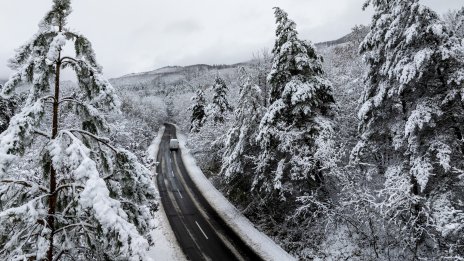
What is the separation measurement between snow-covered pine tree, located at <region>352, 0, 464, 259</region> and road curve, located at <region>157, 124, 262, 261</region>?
7920 millimetres

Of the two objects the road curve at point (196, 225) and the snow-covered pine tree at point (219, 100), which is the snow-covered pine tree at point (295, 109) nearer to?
the road curve at point (196, 225)

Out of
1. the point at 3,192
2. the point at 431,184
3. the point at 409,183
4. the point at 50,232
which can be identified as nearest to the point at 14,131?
the point at 3,192

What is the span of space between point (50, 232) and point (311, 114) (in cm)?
1469

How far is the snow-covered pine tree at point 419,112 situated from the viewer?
447 inches

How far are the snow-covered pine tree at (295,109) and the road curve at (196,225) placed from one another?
13.0 feet

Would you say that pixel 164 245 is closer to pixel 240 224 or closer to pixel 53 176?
pixel 240 224

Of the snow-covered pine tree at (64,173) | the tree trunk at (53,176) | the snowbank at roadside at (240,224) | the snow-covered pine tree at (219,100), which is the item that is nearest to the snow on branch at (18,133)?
the snow-covered pine tree at (64,173)

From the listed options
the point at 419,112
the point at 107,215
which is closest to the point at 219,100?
the point at 419,112

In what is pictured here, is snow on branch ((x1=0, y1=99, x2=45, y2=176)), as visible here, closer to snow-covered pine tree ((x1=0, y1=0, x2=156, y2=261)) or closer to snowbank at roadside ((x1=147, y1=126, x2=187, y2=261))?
snow-covered pine tree ((x1=0, y1=0, x2=156, y2=261))

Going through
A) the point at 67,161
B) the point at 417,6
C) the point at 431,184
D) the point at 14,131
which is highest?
the point at 417,6

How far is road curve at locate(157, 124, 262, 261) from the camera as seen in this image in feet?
57.5

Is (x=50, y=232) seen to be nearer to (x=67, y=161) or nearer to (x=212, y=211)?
(x=67, y=161)

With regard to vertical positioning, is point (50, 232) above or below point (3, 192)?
below

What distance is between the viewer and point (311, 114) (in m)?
18.1
